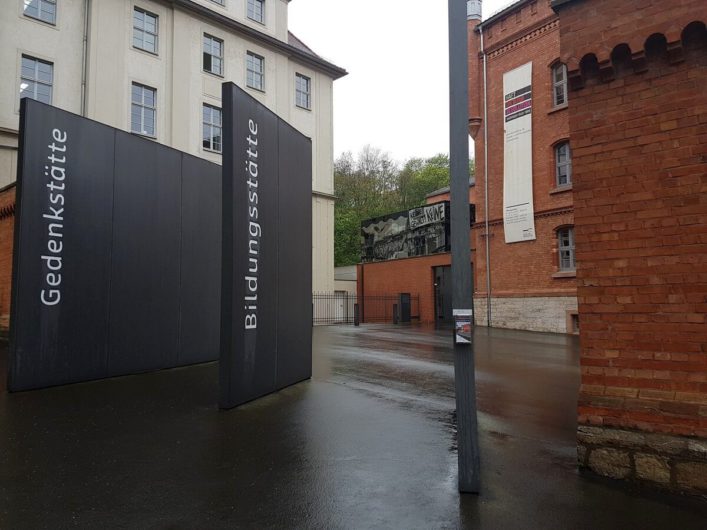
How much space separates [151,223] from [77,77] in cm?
1531

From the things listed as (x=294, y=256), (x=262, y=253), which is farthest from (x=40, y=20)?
(x=262, y=253)

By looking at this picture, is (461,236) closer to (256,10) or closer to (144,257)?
(144,257)

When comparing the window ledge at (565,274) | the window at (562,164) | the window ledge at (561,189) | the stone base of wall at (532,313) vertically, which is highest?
the window at (562,164)

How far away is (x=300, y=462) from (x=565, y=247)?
16728 mm

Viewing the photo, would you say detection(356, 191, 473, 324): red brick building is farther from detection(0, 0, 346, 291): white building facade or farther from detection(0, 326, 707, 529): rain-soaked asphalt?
detection(0, 326, 707, 529): rain-soaked asphalt

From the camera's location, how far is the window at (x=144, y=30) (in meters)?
22.5

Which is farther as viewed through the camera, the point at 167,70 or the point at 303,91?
the point at 303,91

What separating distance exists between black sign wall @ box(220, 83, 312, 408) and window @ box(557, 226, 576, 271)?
516 inches

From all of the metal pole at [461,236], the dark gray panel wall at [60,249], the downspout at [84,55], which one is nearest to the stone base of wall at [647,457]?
the metal pole at [461,236]

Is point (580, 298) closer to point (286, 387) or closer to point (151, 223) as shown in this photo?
point (286, 387)

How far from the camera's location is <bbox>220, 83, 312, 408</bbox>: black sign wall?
632 cm

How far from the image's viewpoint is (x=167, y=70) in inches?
914

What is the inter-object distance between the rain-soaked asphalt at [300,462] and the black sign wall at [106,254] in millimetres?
749

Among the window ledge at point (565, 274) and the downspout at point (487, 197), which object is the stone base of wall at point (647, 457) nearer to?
the window ledge at point (565, 274)
